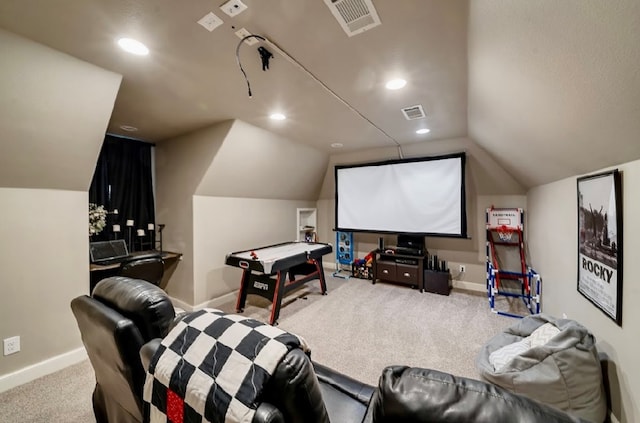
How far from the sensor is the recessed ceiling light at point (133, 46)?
5.33 feet

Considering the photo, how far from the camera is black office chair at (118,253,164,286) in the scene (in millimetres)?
2734

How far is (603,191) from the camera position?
5.57 ft

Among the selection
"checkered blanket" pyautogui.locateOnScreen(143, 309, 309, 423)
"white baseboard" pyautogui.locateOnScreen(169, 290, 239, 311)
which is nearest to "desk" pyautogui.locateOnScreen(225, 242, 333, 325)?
"white baseboard" pyautogui.locateOnScreen(169, 290, 239, 311)

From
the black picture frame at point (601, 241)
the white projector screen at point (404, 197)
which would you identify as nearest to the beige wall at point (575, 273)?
the black picture frame at point (601, 241)

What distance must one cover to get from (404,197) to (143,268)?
3.94 metres

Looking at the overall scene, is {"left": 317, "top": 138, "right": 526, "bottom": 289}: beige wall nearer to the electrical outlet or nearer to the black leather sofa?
the electrical outlet

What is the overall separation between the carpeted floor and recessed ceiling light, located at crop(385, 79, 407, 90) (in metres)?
2.48

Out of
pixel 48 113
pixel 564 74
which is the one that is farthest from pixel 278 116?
pixel 564 74

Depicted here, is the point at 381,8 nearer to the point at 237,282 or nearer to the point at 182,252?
the point at 182,252

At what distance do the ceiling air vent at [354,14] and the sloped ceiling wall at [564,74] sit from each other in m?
0.51

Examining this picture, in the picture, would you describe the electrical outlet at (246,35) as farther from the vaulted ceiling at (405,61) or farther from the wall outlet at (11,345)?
the wall outlet at (11,345)

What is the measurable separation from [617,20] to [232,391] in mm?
1683

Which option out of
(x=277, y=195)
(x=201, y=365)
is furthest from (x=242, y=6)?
(x=277, y=195)

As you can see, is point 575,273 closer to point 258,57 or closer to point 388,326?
point 388,326
